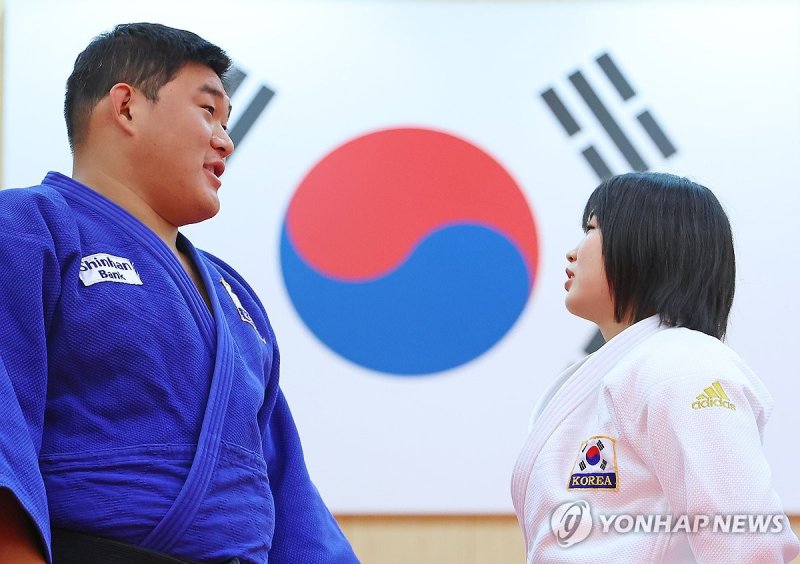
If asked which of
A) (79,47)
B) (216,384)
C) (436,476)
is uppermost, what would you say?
(79,47)

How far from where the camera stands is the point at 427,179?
2.54 metres

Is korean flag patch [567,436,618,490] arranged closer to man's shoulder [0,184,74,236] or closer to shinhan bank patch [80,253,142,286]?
shinhan bank patch [80,253,142,286]

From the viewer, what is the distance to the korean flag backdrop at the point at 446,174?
245cm

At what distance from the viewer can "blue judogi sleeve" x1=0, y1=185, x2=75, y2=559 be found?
1024 mm

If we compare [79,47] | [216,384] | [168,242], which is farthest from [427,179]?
[216,384]

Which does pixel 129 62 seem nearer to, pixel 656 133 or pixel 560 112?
pixel 560 112

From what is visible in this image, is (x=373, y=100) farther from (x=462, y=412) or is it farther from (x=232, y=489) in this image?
(x=232, y=489)

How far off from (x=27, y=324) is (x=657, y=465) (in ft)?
2.65

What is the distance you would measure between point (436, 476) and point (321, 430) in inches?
12.0

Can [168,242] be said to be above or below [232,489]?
above

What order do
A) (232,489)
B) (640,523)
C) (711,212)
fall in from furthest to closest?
(711,212) → (640,523) → (232,489)

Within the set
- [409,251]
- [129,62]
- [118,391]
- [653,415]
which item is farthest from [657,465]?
[409,251]

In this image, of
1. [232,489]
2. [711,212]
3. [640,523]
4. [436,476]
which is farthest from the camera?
[436,476]

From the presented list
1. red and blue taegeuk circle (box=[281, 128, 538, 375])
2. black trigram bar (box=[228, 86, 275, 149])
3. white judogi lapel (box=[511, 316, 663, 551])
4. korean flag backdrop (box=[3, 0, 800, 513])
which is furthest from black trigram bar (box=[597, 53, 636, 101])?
white judogi lapel (box=[511, 316, 663, 551])
